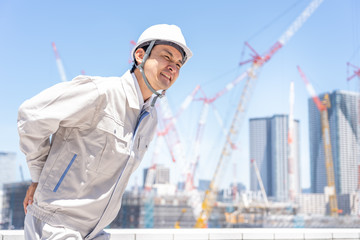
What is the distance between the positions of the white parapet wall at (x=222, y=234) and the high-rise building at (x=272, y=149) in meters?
92.0

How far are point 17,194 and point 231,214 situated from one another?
34383mm

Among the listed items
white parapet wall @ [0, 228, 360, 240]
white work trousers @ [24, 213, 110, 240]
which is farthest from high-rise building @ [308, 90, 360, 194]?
white work trousers @ [24, 213, 110, 240]

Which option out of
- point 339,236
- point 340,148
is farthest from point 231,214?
point 339,236

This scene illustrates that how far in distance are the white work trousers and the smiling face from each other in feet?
1.94

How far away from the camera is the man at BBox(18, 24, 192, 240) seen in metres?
1.17

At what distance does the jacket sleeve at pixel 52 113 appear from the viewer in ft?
3.79

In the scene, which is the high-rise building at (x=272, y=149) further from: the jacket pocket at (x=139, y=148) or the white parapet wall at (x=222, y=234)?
the jacket pocket at (x=139, y=148)

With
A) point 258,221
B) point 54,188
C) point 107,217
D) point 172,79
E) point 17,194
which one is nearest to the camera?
point 54,188

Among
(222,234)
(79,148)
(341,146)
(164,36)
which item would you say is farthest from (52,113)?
(341,146)

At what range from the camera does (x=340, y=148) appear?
7738 centimetres

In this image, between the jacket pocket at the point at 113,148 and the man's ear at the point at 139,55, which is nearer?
the jacket pocket at the point at 113,148

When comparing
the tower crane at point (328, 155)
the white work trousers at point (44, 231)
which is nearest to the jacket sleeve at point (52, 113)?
the white work trousers at point (44, 231)

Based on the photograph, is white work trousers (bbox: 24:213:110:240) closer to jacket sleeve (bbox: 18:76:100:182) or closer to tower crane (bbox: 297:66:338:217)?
jacket sleeve (bbox: 18:76:100:182)

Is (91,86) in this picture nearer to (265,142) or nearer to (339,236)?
(339,236)
